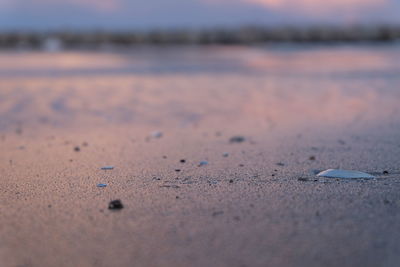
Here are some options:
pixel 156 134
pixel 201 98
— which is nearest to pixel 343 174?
pixel 156 134

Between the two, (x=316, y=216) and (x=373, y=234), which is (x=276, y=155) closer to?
(x=316, y=216)

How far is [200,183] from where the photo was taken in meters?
2.46

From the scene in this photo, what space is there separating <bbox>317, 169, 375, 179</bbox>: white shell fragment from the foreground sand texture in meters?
0.06

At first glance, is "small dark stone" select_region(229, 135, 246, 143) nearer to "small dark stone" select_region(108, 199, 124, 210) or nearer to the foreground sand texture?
the foreground sand texture

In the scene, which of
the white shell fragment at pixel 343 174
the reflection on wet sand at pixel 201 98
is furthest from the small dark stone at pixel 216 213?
the reflection on wet sand at pixel 201 98

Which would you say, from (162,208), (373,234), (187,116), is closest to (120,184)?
(162,208)

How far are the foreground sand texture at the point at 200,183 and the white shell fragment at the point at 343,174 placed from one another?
0.06 metres

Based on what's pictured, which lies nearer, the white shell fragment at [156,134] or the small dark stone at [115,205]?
the small dark stone at [115,205]

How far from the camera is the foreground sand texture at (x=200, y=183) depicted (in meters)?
1.68

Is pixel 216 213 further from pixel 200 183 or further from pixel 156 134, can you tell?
pixel 156 134

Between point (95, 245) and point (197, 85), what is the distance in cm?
575

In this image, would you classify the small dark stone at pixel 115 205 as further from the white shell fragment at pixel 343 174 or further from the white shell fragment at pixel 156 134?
the white shell fragment at pixel 156 134

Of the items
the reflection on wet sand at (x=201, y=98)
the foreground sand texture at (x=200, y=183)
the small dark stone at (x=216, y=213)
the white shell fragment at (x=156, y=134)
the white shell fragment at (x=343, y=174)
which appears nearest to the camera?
the foreground sand texture at (x=200, y=183)

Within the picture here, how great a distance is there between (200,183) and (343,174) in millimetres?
799
